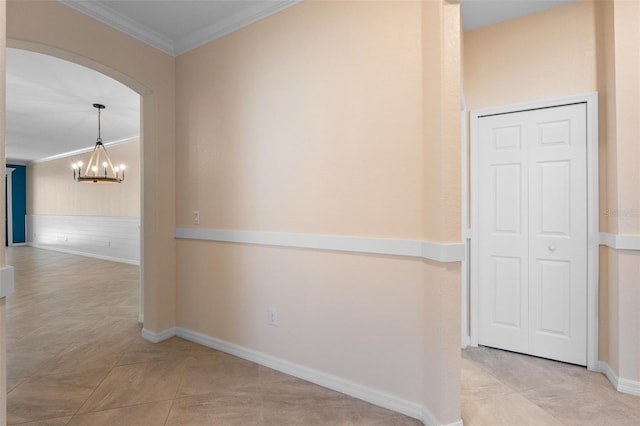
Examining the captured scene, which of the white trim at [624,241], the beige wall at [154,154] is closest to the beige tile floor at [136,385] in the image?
the beige wall at [154,154]

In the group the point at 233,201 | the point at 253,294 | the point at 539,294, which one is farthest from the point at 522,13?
the point at 253,294

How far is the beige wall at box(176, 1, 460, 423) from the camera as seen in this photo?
1.67 meters

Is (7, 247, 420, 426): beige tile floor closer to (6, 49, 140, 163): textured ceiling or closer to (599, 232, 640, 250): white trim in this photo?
(599, 232, 640, 250): white trim

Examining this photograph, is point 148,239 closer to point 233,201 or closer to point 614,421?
point 233,201

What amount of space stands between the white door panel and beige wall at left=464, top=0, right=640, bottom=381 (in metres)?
0.13

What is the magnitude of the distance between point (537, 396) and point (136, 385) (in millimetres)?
2617

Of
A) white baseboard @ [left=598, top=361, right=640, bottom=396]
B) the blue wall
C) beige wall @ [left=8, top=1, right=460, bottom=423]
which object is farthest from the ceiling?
the blue wall

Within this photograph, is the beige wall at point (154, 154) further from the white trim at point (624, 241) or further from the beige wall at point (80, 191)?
the beige wall at point (80, 191)

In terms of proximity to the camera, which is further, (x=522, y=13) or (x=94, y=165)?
(x=94, y=165)

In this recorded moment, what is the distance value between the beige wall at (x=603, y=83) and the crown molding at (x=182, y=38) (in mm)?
1699

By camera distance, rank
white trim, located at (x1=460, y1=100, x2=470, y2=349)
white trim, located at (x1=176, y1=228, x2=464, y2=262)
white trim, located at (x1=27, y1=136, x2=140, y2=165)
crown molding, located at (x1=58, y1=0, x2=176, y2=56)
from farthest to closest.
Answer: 1. white trim, located at (x1=27, y1=136, x2=140, y2=165)
2. white trim, located at (x1=460, y1=100, x2=470, y2=349)
3. crown molding, located at (x1=58, y1=0, x2=176, y2=56)
4. white trim, located at (x1=176, y1=228, x2=464, y2=262)

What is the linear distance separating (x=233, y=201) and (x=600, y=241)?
277 cm

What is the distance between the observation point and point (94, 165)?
24.4ft

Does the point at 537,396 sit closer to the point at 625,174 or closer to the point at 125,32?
the point at 625,174
